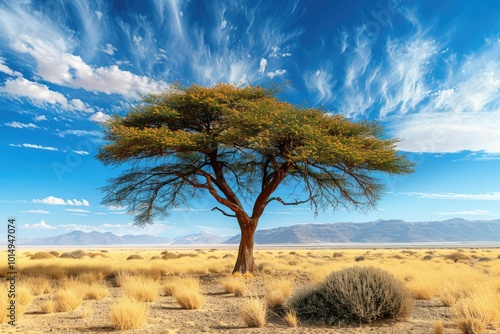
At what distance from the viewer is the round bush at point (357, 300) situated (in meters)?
9.01

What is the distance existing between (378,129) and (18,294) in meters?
16.4

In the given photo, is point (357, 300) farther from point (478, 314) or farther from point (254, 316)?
point (478, 314)

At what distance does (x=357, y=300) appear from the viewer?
29.6ft

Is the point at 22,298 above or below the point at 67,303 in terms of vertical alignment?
above

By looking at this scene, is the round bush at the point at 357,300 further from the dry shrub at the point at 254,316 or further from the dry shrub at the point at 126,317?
the dry shrub at the point at 126,317

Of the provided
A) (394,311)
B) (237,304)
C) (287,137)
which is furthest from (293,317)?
(287,137)

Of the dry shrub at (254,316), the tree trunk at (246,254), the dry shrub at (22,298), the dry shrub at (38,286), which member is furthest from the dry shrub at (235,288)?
the dry shrub at (38,286)

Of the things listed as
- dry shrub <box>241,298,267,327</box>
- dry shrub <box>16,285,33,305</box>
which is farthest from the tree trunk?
dry shrub <box>241,298,267,327</box>

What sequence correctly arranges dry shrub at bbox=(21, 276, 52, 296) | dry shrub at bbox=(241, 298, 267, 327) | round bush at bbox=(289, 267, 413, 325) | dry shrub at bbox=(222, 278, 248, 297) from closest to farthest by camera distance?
dry shrub at bbox=(241, 298, 267, 327), round bush at bbox=(289, 267, 413, 325), dry shrub at bbox=(222, 278, 248, 297), dry shrub at bbox=(21, 276, 52, 296)

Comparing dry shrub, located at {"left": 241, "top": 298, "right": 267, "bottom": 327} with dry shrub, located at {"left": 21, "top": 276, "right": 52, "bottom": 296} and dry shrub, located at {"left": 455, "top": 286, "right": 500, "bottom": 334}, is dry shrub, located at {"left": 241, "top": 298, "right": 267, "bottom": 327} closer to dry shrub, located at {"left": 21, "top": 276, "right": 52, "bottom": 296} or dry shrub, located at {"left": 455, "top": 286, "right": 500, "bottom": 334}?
dry shrub, located at {"left": 455, "top": 286, "right": 500, "bottom": 334}

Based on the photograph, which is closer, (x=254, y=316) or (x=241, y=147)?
(x=254, y=316)

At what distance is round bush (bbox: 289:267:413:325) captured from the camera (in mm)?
9008

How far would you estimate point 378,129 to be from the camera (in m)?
19.8

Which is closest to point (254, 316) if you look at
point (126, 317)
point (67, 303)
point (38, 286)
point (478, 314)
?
point (126, 317)
